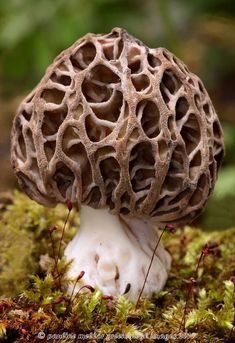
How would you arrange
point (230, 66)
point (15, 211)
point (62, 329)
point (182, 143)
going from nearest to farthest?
point (62, 329) < point (182, 143) < point (15, 211) < point (230, 66)

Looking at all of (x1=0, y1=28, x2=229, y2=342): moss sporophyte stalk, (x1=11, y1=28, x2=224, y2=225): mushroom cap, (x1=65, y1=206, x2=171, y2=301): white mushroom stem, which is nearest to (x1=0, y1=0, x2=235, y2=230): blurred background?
(x1=65, y1=206, x2=171, y2=301): white mushroom stem

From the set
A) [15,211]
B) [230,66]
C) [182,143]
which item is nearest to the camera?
[182,143]

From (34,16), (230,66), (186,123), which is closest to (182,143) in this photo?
(186,123)

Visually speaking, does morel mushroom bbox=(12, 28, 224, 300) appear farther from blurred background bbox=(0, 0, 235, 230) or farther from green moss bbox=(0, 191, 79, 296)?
blurred background bbox=(0, 0, 235, 230)

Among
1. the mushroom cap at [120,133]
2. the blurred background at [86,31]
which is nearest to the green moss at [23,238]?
the mushroom cap at [120,133]

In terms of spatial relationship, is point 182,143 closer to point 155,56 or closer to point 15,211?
point 155,56

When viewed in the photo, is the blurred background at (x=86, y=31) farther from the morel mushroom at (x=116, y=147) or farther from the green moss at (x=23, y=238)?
the morel mushroom at (x=116, y=147)

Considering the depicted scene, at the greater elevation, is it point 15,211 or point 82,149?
point 82,149
